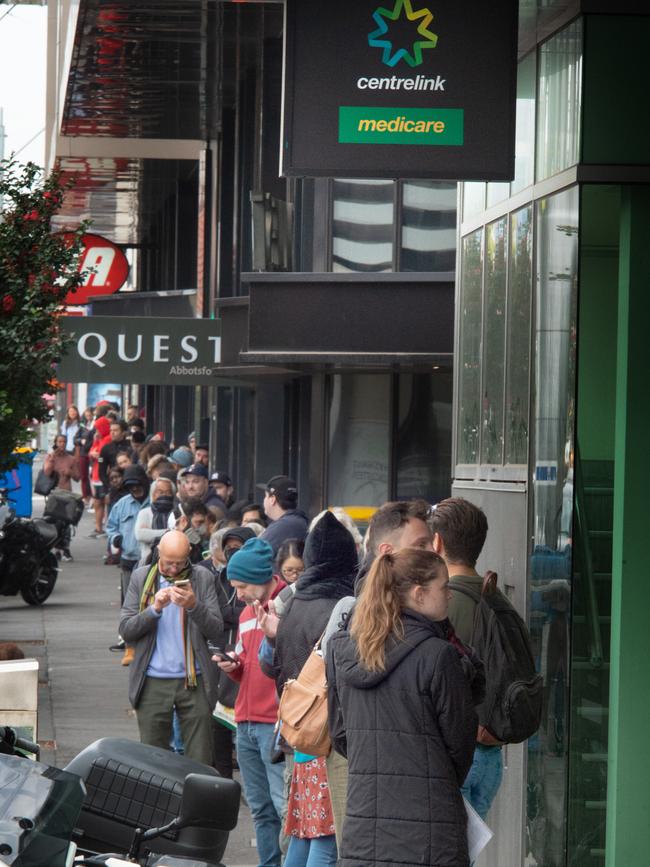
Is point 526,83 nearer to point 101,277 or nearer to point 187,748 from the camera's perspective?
point 187,748

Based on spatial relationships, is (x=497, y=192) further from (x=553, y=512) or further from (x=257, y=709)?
(x=257, y=709)

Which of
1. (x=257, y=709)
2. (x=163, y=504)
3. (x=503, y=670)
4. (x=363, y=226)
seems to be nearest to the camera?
(x=503, y=670)

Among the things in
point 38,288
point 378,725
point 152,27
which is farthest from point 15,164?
point 378,725

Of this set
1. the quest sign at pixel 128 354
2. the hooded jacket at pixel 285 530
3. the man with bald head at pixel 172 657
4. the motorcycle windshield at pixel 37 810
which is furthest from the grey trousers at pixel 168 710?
the quest sign at pixel 128 354

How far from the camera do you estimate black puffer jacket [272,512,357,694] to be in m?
7.16

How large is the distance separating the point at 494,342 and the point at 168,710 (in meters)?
2.95

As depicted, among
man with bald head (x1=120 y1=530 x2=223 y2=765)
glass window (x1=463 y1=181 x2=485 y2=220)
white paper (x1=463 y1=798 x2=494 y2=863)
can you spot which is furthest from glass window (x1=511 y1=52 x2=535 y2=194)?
white paper (x1=463 y1=798 x2=494 y2=863)

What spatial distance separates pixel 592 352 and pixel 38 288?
7005 millimetres

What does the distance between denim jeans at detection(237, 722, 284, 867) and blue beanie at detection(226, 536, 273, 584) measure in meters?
0.77

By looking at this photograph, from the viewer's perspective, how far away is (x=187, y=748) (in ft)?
30.7

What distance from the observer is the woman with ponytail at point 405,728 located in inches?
200

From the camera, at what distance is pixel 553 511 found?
23.4 ft

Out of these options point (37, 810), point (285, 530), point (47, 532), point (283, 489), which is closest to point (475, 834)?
point (37, 810)

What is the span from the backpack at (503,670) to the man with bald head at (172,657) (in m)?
3.08
